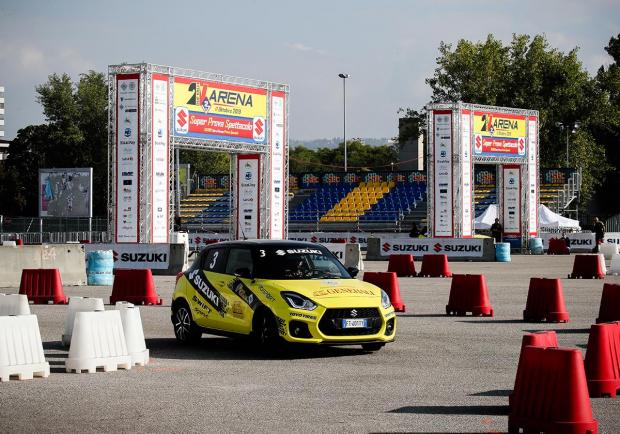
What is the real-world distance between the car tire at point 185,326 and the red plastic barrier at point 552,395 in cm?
766

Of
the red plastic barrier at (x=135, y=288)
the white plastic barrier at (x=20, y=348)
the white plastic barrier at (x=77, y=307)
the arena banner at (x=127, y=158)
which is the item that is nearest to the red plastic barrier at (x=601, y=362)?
the white plastic barrier at (x=20, y=348)

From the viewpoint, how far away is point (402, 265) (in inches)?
1416

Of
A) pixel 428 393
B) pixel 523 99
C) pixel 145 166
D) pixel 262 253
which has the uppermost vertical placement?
pixel 523 99

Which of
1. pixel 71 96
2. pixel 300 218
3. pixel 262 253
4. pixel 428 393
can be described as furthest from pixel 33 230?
pixel 428 393

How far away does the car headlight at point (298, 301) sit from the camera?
14789 mm

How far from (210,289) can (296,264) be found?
3.90 ft

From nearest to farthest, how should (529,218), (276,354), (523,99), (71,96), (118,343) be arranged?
(118,343) → (276,354) → (529,218) → (523,99) → (71,96)

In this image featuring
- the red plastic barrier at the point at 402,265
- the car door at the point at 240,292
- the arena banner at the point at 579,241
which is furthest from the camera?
the arena banner at the point at 579,241

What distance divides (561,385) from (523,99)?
85897 millimetres

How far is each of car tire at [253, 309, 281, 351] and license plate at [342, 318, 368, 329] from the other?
821mm

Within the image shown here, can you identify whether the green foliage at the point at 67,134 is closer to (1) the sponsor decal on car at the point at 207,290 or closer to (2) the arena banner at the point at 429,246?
(2) the arena banner at the point at 429,246

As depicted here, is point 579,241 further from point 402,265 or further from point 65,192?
point 402,265

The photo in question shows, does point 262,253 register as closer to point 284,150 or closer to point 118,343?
point 118,343

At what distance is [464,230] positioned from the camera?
176ft
